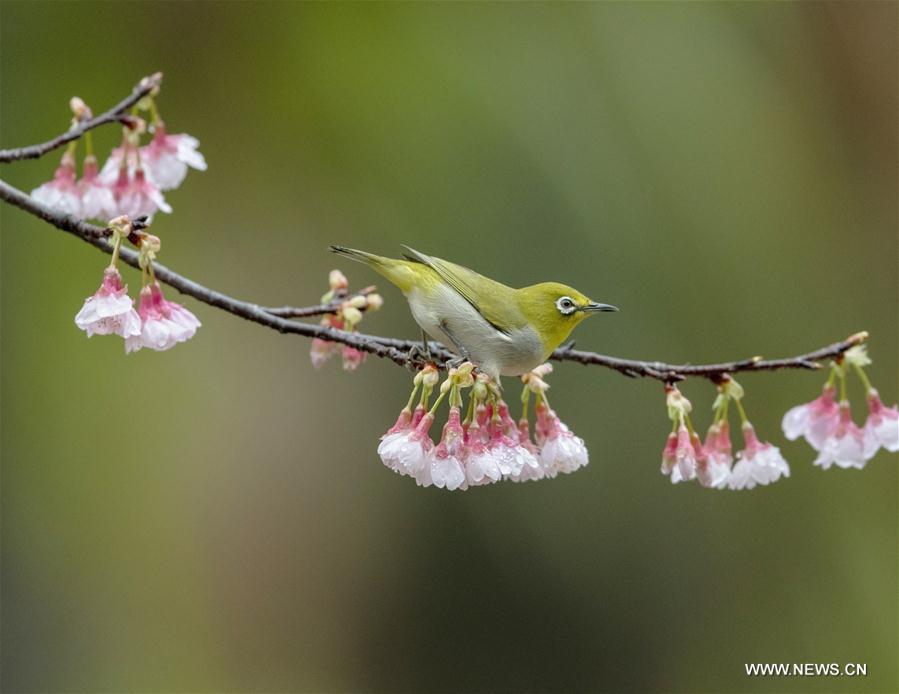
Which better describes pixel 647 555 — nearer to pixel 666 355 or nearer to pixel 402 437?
pixel 666 355

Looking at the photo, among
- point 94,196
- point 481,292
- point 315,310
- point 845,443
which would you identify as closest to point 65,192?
point 94,196

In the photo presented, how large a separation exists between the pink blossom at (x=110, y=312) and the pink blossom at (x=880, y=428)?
1.36 metres

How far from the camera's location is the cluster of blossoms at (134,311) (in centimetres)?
131

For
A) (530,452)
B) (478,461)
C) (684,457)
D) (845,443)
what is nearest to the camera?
Result: (478,461)

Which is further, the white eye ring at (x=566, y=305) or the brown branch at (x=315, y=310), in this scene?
the brown branch at (x=315, y=310)

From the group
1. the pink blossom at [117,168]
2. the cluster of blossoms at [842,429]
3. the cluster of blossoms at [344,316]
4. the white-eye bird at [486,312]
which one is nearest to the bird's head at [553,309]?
the white-eye bird at [486,312]

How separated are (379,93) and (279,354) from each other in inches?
46.5

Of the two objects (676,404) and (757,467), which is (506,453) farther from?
(757,467)

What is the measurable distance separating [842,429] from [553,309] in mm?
705

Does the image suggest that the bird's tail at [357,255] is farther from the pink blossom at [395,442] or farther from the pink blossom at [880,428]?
the pink blossom at [880,428]

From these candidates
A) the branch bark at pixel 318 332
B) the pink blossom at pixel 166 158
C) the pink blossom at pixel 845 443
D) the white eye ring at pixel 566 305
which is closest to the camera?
the branch bark at pixel 318 332

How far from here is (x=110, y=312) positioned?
1333 mm

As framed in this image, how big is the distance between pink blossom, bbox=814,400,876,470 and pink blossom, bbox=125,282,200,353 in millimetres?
1233

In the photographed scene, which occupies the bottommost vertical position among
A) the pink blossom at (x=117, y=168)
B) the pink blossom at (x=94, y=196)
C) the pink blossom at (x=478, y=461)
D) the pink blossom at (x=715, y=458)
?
the pink blossom at (x=478, y=461)
